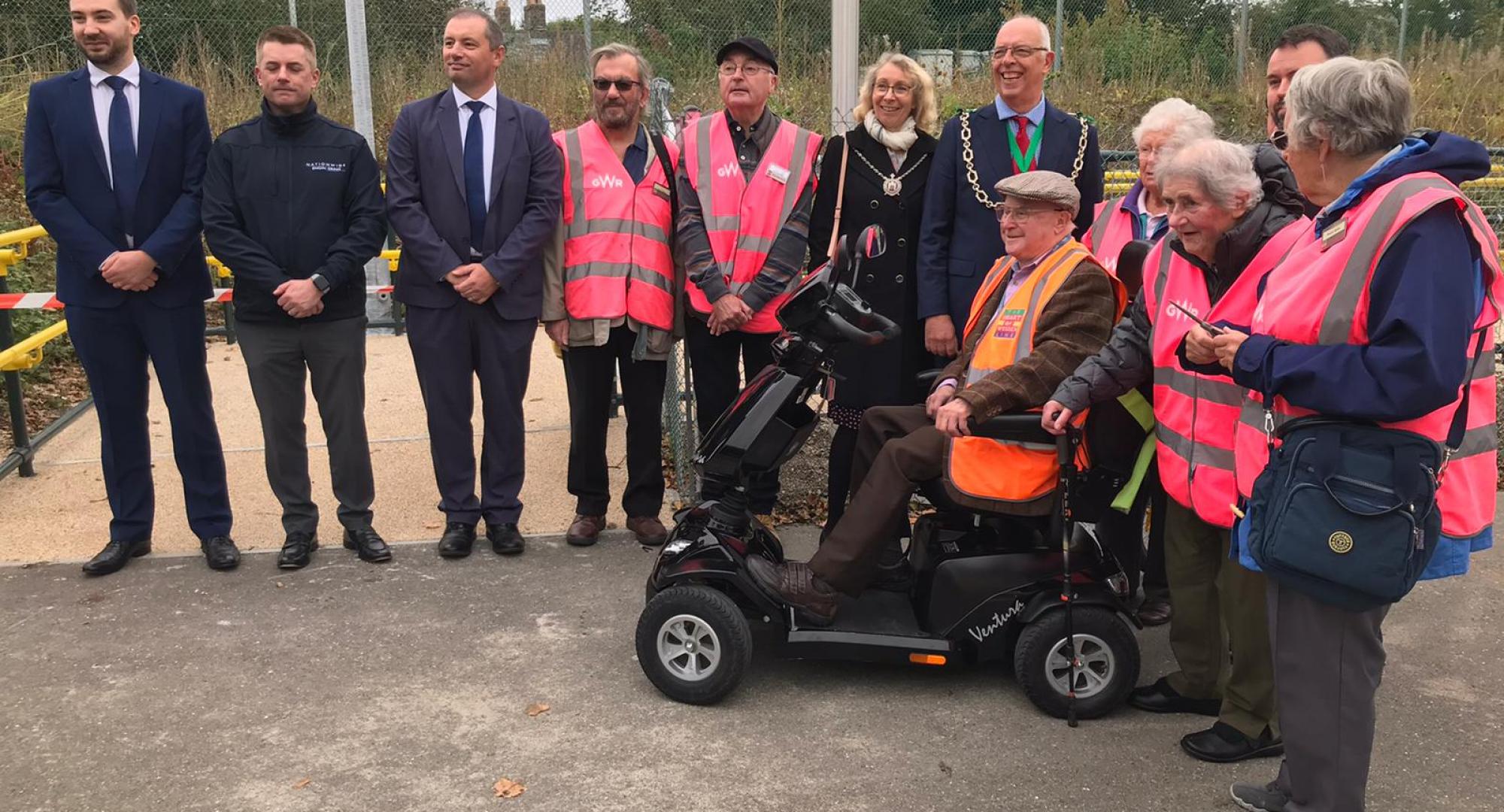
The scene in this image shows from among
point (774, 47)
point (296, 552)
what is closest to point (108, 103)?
point (296, 552)

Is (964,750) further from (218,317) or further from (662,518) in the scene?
(218,317)

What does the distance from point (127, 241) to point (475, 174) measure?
1325 millimetres

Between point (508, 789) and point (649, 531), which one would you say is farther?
point (649, 531)

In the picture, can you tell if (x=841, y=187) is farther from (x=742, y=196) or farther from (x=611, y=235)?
(x=611, y=235)

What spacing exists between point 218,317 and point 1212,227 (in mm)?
8598

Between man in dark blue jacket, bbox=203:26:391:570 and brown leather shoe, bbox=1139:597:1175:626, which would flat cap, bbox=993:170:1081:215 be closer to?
brown leather shoe, bbox=1139:597:1175:626

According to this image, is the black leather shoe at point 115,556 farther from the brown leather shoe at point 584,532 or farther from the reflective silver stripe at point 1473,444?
the reflective silver stripe at point 1473,444

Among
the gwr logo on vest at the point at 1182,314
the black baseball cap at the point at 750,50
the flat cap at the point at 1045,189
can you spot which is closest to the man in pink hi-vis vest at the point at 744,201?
the black baseball cap at the point at 750,50

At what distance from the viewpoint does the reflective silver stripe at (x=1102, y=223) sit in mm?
4535

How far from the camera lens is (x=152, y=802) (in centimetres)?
332

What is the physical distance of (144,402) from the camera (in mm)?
5027

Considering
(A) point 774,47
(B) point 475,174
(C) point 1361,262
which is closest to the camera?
(C) point 1361,262

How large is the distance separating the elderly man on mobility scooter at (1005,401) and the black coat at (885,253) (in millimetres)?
927

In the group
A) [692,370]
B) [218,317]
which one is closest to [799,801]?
[692,370]
